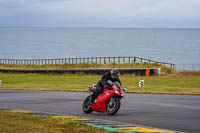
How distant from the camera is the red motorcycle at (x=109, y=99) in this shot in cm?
1478

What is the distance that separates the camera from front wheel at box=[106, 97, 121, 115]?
1487 cm

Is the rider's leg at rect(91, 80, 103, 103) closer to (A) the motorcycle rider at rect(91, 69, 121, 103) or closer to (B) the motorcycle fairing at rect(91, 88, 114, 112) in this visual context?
(A) the motorcycle rider at rect(91, 69, 121, 103)

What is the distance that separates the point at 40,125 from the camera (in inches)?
488

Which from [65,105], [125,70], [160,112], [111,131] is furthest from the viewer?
[125,70]

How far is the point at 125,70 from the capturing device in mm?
46344

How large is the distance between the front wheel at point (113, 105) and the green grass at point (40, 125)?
7.15 feet

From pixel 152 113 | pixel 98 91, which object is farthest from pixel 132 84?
pixel 98 91

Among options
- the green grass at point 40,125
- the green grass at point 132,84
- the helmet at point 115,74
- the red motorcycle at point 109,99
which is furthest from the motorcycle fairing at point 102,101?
the green grass at point 132,84

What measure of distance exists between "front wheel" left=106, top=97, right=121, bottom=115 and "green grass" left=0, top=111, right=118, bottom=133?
7.15ft

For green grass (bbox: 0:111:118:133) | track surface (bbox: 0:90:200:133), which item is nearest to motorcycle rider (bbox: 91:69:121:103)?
track surface (bbox: 0:90:200:133)

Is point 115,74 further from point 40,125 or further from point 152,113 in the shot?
point 40,125

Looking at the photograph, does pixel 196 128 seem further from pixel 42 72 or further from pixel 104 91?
pixel 42 72

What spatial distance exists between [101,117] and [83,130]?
3344 millimetres

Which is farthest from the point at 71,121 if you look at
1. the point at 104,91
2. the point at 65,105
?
the point at 65,105
